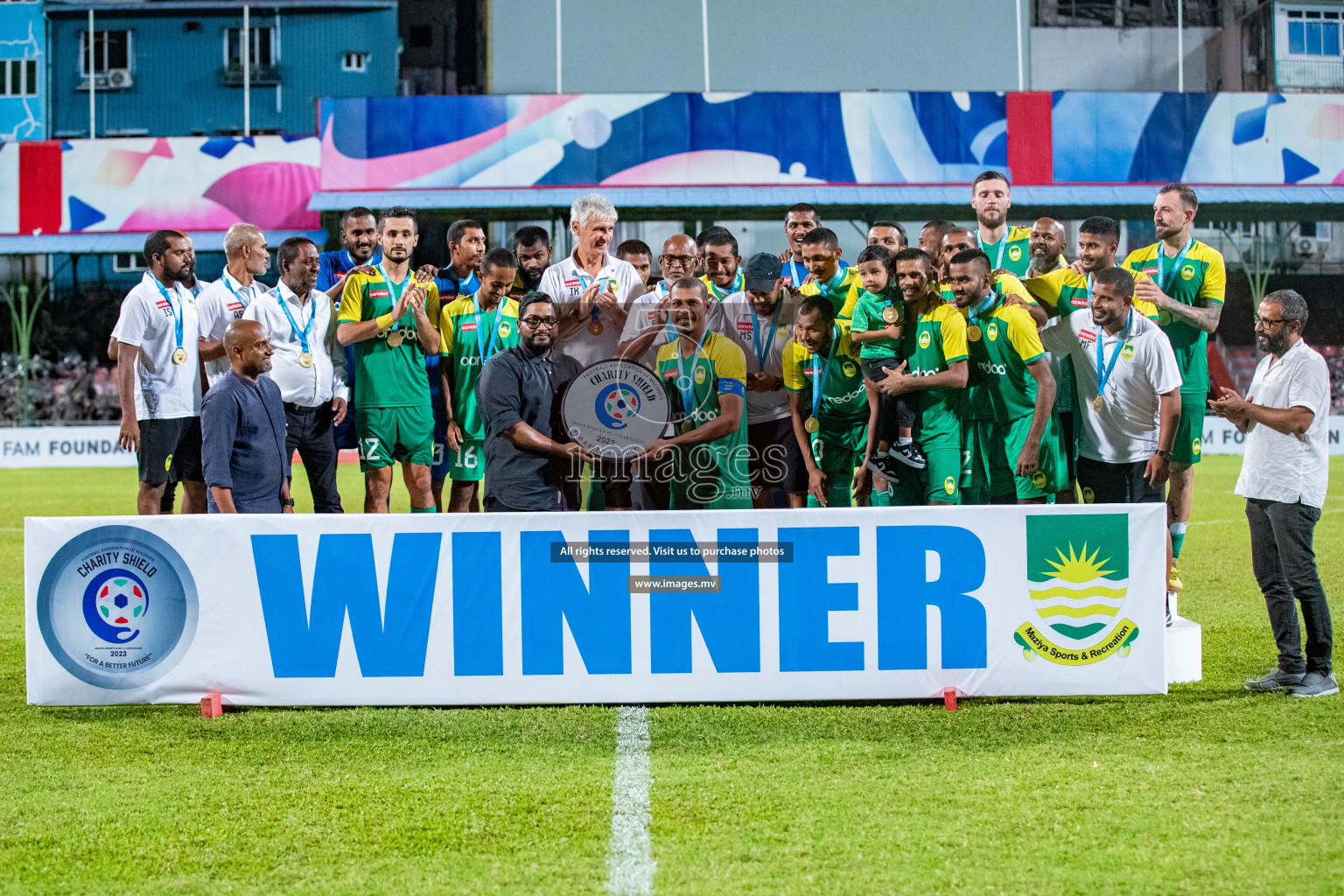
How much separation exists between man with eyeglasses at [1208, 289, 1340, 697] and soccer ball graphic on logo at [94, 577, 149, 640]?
4889mm

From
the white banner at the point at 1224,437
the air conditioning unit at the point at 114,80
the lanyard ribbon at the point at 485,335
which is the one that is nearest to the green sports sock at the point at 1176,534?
the lanyard ribbon at the point at 485,335

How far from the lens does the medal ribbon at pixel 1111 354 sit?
21.1 feet

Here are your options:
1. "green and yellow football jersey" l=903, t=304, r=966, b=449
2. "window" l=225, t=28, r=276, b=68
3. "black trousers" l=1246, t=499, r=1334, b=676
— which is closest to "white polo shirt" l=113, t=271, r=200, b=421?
"green and yellow football jersey" l=903, t=304, r=966, b=449

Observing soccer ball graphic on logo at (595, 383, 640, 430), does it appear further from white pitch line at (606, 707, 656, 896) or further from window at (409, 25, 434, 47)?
window at (409, 25, 434, 47)

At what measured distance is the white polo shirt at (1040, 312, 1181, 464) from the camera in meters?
6.41

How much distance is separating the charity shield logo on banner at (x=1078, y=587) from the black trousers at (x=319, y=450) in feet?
13.5

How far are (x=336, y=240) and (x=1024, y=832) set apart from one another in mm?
23761

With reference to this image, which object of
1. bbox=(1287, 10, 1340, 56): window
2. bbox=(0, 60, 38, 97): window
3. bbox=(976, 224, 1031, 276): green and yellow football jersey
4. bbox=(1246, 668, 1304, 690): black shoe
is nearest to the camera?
bbox=(1246, 668, 1304, 690): black shoe

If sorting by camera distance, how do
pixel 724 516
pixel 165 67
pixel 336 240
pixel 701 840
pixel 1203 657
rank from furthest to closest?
pixel 165 67 < pixel 336 240 < pixel 1203 657 < pixel 724 516 < pixel 701 840

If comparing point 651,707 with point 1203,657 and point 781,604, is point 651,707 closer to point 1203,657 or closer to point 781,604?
point 781,604

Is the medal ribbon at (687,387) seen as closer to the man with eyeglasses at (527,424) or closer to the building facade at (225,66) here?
the man with eyeglasses at (527,424)

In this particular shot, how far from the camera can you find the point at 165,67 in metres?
36.3

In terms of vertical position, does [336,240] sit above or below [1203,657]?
above

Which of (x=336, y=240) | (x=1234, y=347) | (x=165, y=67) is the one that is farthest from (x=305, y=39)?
(x=1234, y=347)
